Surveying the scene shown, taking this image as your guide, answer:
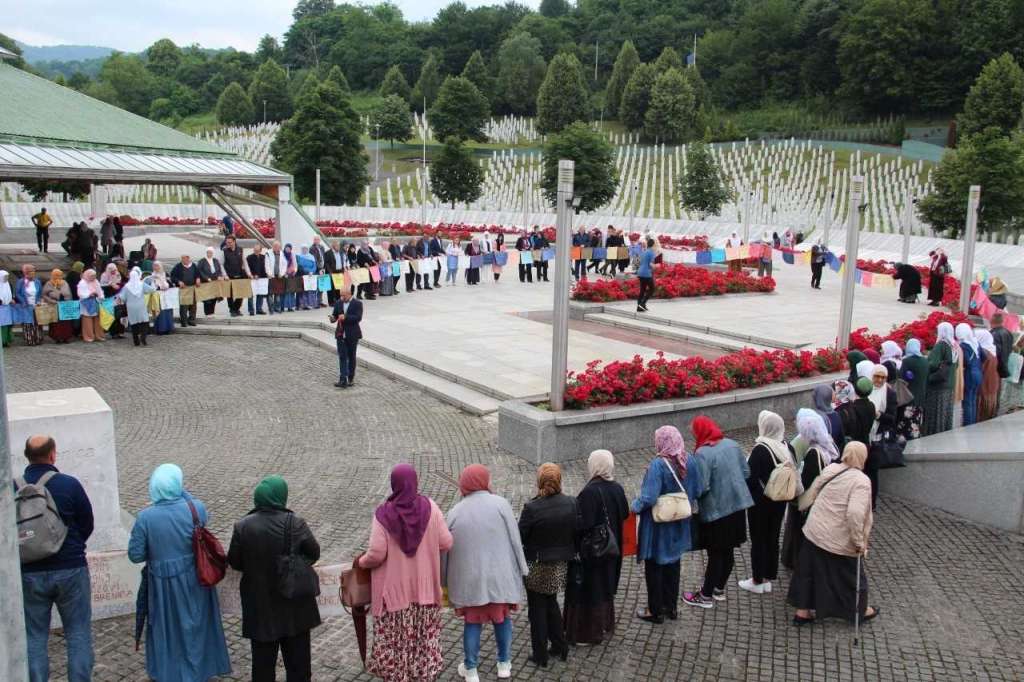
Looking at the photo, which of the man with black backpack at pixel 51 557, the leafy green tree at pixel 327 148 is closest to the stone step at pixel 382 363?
the man with black backpack at pixel 51 557

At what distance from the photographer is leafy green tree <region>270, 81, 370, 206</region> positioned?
2131 inches

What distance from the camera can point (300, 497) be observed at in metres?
8.88

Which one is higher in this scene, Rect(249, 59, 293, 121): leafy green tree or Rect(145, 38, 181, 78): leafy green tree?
Rect(145, 38, 181, 78): leafy green tree

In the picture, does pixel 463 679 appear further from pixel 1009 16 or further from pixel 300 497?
pixel 1009 16

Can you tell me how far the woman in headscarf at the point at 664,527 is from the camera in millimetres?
6309

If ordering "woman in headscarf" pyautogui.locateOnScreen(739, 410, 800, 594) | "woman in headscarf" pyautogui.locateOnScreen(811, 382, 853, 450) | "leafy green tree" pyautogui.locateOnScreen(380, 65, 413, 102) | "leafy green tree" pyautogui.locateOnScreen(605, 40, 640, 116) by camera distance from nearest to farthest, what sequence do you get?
"woman in headscarf" pyautogui.locateOnScreen(739, 410, 800, 594) < "woman in headscarf" pyautogui.locateOnScreen(811, 382, 853, 450) < "leafy green tree" pyautogui.locateOnScreen(605, 40, 640, 116) < "leafy green tree" pyautogui.locateOnScreen(380, 65, 413, 102)

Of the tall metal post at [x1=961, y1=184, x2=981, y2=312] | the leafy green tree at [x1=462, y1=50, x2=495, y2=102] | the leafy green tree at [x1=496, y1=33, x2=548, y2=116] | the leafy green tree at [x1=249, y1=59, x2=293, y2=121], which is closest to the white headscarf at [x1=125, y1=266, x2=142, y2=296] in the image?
the tall metal post at [x1=961, y1=184, x2=981, y2=312]

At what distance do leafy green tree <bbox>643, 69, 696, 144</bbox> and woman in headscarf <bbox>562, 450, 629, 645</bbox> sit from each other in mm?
86764

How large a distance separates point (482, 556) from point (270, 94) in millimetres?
108706

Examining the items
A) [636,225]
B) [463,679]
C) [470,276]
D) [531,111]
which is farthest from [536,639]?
[531,111]

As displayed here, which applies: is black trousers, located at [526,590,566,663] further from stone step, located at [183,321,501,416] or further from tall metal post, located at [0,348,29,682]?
stone step, located at [183,321,501,416]

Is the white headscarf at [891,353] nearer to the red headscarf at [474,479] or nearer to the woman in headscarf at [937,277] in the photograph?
the red headscarf at [474,479]

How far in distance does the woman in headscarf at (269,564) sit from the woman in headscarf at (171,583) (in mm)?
325

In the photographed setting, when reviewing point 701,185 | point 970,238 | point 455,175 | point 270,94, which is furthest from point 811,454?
point 270,94
